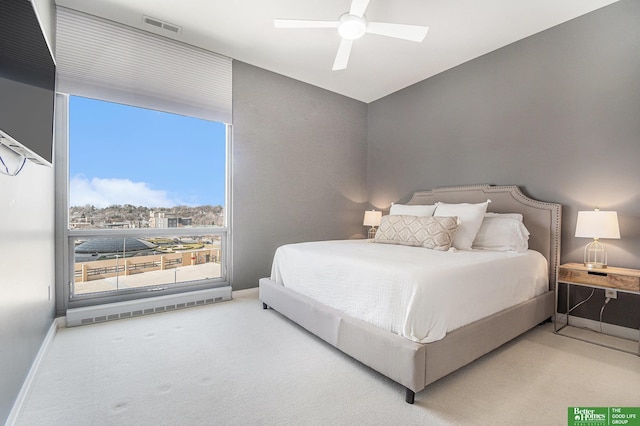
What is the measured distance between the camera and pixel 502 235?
293 cm

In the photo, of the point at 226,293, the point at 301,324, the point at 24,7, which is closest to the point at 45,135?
the point at 24,7

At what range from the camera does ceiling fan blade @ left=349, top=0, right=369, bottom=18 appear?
2.21 meters

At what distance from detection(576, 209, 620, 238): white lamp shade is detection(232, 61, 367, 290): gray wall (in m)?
2.99

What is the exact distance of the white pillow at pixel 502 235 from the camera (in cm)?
288

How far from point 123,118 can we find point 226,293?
2205 millimetres

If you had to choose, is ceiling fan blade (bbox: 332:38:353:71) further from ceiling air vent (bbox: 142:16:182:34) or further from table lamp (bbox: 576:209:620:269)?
table lamp (bbox: 576:209:620:269)

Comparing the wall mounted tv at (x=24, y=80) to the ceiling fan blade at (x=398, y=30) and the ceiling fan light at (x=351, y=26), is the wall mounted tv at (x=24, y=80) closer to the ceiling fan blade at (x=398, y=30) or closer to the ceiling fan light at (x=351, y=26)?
the ceiling fan light at (x=351, y=26)

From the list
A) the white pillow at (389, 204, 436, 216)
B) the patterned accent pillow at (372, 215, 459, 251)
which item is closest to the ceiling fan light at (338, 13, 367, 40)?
the patterned accent pillow at (372, 215, 459, 251)

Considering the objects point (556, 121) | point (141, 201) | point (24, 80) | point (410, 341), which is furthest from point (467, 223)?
point (141, 201)

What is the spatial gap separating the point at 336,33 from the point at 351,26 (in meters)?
0.75

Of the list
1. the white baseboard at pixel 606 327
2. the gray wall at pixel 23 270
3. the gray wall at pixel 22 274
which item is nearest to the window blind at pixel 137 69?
the gray wall at pixel 23 270

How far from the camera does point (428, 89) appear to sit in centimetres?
410

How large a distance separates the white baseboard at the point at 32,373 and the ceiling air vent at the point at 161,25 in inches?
115

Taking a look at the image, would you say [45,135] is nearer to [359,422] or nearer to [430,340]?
[359,422]
